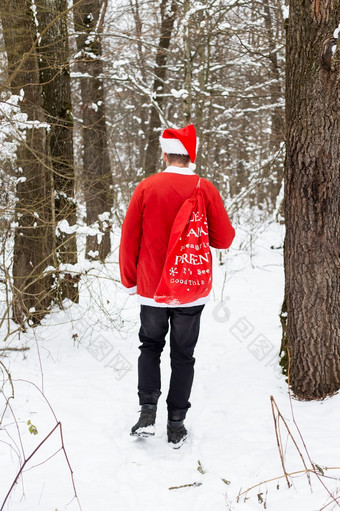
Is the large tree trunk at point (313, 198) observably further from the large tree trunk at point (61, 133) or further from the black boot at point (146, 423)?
the large tree trunk at point (61, 133)

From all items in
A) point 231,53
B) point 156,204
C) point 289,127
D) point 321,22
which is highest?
point 231,53

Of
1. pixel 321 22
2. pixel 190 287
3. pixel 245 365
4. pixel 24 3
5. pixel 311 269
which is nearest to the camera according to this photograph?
pixel 190 287

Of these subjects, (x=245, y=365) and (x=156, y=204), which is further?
(x=245, y=365)

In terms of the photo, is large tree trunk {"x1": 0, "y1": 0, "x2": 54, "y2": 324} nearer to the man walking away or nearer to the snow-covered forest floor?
the snow-covered forest floor

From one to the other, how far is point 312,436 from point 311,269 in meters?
1.08

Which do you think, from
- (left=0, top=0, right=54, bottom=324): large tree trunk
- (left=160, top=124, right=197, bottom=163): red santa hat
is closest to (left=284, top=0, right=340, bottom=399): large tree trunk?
(left=160, top=124, right=197, bottom=163): red santa hat

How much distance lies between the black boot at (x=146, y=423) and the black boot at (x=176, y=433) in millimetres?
120

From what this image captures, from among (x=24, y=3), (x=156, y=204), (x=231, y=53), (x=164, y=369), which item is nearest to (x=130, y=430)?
(x=164, y=369)

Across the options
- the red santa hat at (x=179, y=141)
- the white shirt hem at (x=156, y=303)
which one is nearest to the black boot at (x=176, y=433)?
the white shirt hem at (x=156, y=303)

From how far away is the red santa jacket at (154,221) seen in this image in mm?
2555

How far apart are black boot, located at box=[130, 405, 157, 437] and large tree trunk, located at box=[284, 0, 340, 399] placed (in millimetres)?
1109

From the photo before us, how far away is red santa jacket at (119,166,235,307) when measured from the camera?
2555mm

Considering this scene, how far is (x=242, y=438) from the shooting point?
2.71 meters

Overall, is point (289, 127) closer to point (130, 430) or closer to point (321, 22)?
point (321, 22)
